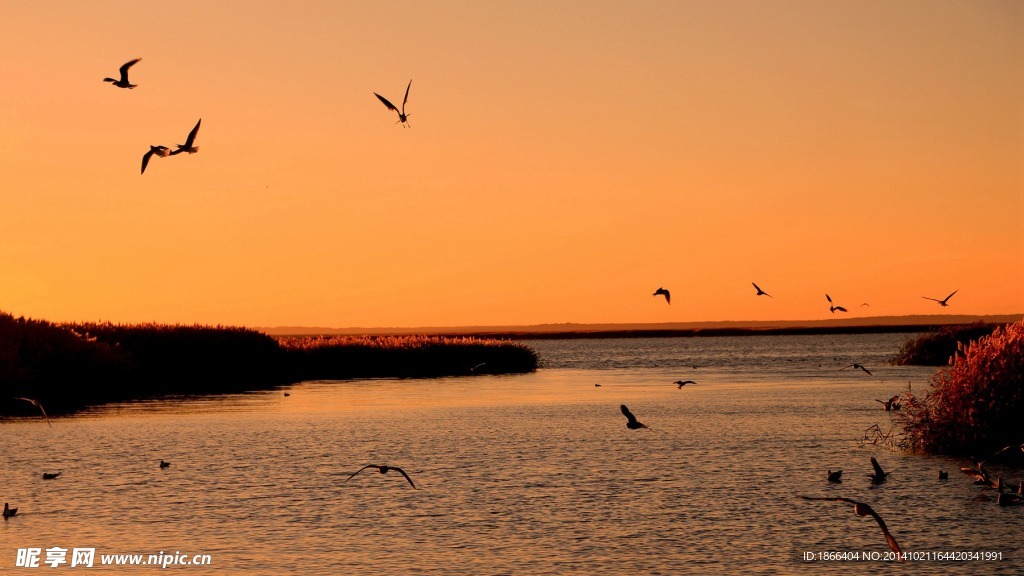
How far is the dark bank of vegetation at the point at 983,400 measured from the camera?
3095cm

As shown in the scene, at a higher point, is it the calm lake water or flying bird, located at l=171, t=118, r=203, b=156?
flying bird, located at l=171, t=118, r=203, b=156

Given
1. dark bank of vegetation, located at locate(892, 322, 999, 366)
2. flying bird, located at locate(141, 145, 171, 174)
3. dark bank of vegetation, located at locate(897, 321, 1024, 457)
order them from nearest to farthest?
flying bird, located at locate(141, 145, 171, 174), dark bank of vegetation, located at locate(897, 321, 1024, 457), dark bank of vegetation, located at locate(892, 322, 999, 366)

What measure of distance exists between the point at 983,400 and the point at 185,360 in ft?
183

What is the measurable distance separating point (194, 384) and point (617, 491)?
52.4m

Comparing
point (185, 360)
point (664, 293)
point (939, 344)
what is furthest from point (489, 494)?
point (939, 344)

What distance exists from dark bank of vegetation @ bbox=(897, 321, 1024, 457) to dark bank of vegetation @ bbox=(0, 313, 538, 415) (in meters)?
29.0

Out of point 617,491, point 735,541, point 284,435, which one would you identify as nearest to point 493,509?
point 617,491

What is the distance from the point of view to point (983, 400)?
3130 cm

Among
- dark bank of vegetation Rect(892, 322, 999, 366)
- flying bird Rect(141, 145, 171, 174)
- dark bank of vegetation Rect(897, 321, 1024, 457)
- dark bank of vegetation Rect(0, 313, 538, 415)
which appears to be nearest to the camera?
flying bird Rect(141, 145, 171, 174)

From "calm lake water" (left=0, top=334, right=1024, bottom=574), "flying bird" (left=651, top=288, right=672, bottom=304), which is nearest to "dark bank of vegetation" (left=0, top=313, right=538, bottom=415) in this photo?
"calm lake water" (left=0, top=334, right=1024, bottom=574)

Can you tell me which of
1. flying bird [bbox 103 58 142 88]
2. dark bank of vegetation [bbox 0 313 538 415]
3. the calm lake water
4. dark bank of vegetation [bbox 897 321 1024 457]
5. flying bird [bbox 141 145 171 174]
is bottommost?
the calm lake water

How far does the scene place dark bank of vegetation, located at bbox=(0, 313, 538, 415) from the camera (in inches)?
2377

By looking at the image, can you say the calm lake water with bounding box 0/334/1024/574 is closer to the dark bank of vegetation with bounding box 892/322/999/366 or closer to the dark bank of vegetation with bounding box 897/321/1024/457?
the dark bank of vegetation with bounding box 897/321/1024/457

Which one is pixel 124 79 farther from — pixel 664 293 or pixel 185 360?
pixel 185 360
